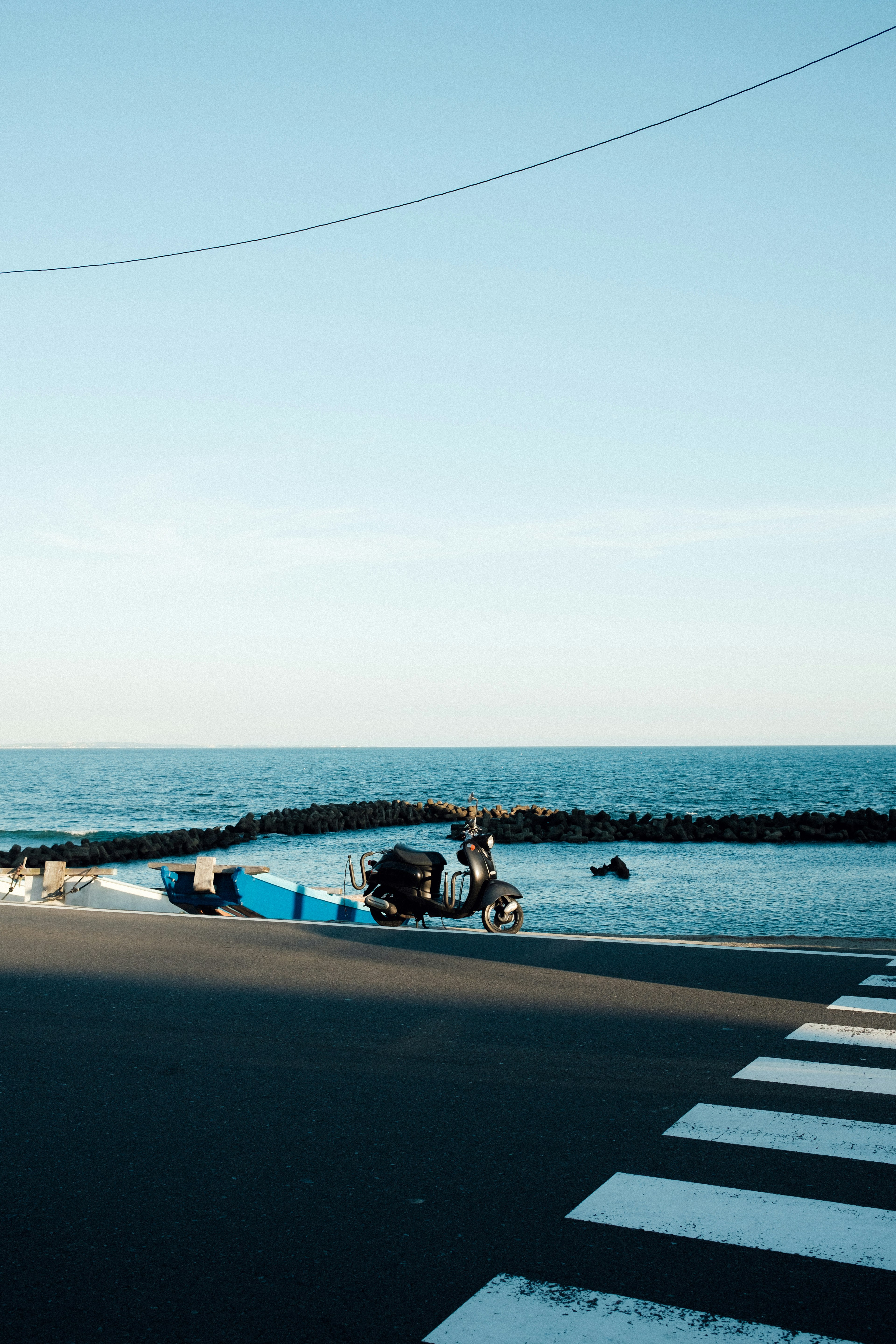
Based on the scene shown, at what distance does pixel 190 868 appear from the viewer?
16.7 metres

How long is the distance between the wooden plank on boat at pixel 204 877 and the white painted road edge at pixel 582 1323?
13.0m

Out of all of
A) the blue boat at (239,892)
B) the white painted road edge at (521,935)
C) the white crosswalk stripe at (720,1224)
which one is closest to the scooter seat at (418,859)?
the white painted road edge at (521,935)

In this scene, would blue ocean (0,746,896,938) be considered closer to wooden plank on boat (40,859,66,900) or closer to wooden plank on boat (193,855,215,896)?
wooden plank on boat (193,855,215,896)

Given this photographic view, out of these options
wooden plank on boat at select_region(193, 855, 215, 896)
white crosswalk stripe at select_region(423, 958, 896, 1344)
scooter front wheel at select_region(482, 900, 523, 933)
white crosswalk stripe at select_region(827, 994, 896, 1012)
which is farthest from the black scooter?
white crosswalk stripe at select_region(423, 958, 896, 1344)

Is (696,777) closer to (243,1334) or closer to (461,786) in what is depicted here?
(461,786)

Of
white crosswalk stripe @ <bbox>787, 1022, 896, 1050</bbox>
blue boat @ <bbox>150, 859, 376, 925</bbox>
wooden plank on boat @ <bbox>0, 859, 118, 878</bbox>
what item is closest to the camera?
white crosswalk stripe @ <bbox>787, 1022, 896, 1050</bbox>

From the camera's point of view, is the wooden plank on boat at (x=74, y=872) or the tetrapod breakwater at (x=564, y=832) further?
the tetrapod breakwater at (x=564, y=832)

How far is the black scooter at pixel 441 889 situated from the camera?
12734mm

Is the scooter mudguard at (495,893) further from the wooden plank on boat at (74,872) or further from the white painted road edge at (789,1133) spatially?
the white painted road edge at (789,1133)

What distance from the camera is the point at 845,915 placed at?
2178 centimetres

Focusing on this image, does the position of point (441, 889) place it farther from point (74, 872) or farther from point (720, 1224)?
point (720, 1224)

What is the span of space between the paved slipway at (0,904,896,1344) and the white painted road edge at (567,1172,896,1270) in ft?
0.05

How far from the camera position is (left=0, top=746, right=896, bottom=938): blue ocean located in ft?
75.0

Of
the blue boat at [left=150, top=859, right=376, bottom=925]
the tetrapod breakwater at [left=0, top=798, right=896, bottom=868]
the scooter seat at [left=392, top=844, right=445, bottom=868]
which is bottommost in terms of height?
the tetrapod breakwater at [left=0, top=798, right=896, bottom=868]
